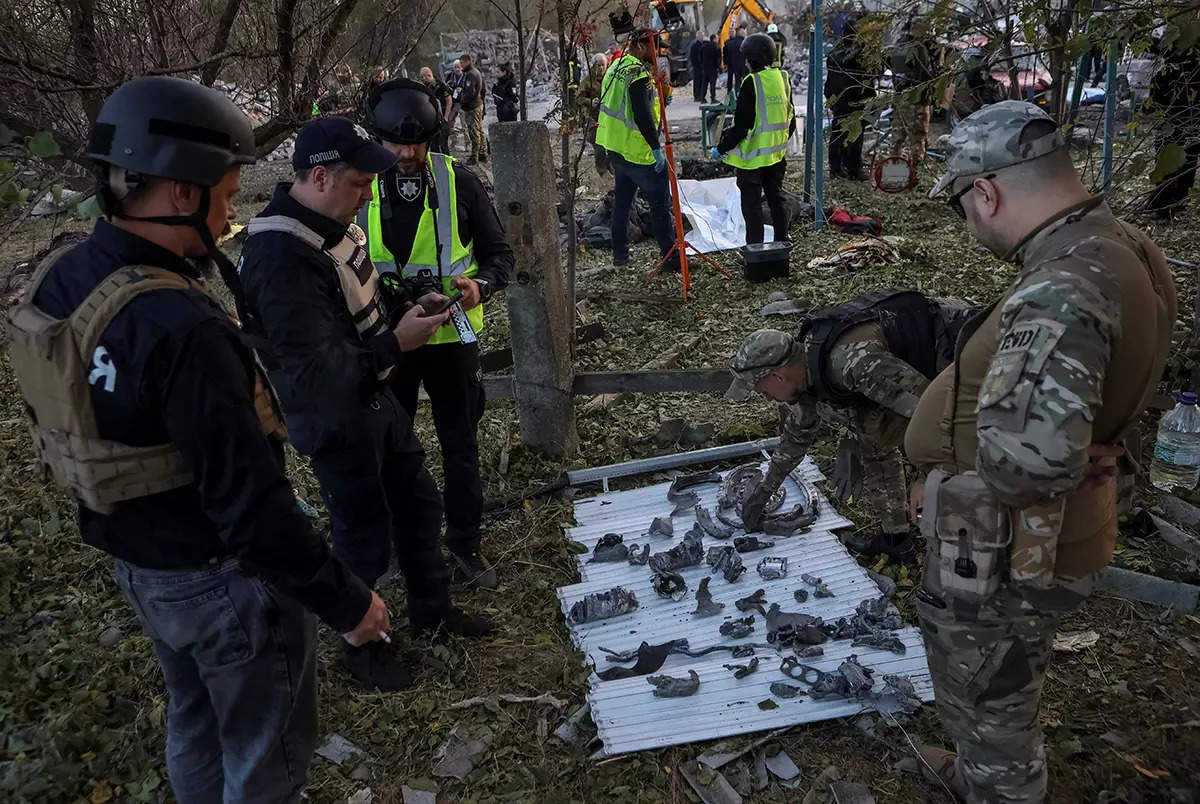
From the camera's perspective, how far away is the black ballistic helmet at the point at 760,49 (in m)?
8.13

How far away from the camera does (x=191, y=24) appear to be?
15.7 feet

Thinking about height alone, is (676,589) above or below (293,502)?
below

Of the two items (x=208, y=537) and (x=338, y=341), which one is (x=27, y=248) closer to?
(x=338, y=341)

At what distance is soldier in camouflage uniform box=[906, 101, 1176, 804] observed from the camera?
1913mm

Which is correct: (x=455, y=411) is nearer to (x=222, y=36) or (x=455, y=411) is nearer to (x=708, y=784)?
(x=708, y=784)

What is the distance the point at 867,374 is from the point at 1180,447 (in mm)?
2135

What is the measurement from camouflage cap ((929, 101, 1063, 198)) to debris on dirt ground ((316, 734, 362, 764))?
9.49 ft

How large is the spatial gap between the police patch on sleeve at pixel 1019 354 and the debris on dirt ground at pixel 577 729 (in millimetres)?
2013

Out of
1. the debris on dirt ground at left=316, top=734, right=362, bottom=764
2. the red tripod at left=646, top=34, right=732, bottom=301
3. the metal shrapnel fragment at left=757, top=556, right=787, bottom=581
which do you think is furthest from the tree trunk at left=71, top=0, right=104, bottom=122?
the red tripod at left=646, top=34, right=732, bottom=301

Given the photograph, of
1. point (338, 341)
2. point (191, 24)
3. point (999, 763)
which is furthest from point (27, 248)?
point (999, 763)

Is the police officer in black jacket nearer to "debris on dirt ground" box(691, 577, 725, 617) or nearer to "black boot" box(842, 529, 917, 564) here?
"debris on dirt ground" box(691, 577, 725, 617)

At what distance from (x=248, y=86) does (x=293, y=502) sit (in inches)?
152

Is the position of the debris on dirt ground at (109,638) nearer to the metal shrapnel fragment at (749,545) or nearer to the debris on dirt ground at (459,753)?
the debris on dirt ground at (459,753)

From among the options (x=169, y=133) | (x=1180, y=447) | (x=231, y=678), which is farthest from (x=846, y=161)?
(x=231, y=678)
